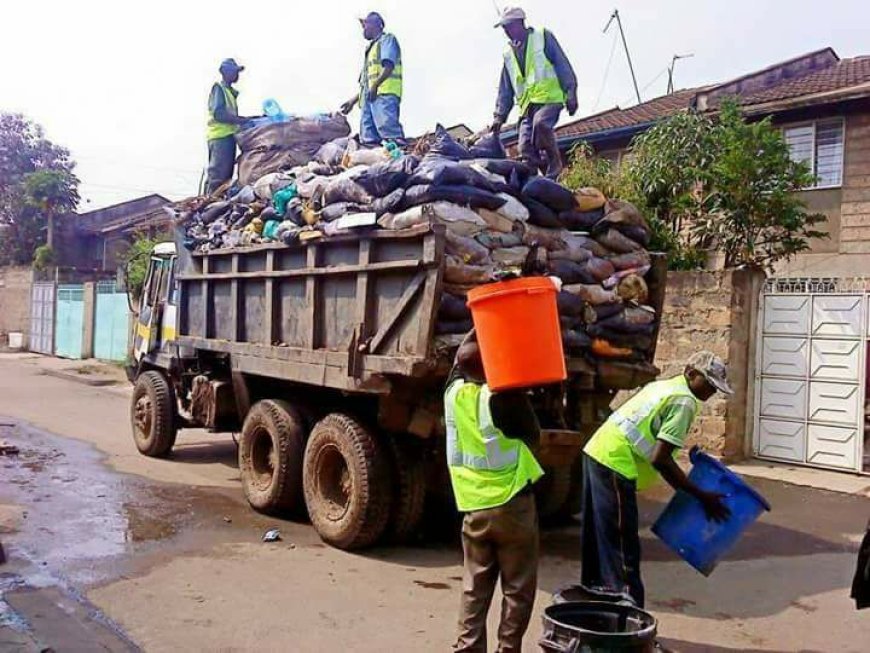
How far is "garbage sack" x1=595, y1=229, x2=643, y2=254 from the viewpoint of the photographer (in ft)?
20.5

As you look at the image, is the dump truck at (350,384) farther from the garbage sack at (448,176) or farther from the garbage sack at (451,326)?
the garbage sack at (448,176)

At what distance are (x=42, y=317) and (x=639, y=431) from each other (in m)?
24.1

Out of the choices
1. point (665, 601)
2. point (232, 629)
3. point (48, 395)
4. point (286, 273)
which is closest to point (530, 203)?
point (286, 273)

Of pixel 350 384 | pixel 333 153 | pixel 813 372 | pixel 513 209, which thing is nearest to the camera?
pixel 513 209

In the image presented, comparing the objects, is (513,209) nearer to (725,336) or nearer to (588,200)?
(588,200)

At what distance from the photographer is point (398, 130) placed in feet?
28.8

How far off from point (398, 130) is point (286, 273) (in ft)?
8.23

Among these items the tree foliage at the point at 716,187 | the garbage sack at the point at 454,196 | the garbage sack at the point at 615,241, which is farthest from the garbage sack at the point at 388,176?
the tree foliage at the point at 716,187

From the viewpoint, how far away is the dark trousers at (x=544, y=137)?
730 centimetres

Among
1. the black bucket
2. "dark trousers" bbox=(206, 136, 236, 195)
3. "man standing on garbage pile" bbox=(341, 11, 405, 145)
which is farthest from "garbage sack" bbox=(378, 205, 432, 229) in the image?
"dark trousers" bbox=(206, 136, 236, 195)

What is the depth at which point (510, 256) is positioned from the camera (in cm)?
577

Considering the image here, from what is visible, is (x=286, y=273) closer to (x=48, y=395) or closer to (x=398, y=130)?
(x=398, y=130)

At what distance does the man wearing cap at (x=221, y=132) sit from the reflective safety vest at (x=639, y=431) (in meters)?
6.20

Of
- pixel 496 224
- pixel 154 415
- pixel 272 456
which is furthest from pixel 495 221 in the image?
pixel 154 415
